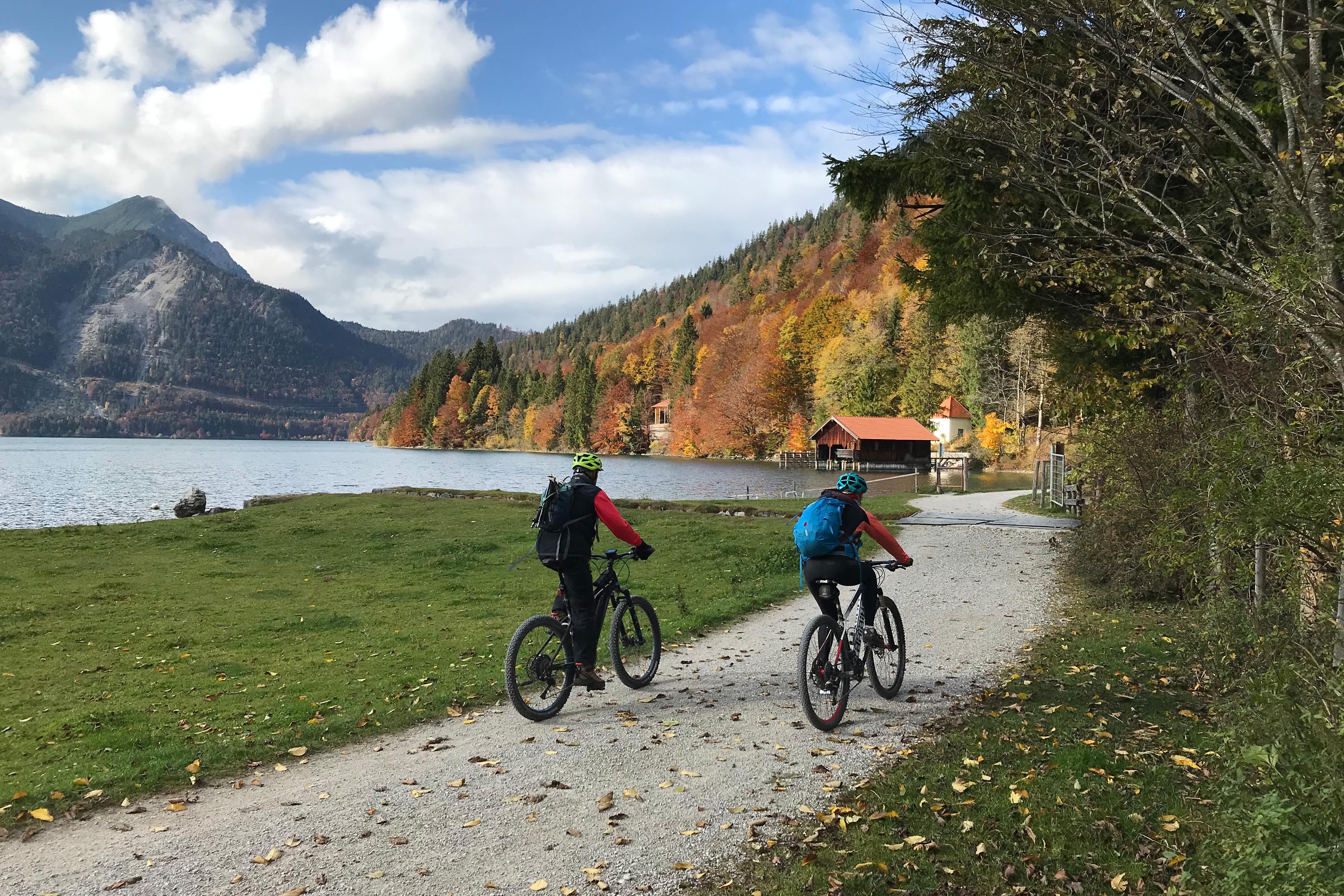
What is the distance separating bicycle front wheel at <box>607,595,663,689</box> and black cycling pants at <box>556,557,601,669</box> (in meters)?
0.46

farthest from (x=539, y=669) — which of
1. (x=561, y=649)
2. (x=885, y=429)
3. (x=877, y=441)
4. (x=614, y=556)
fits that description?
(x=877, y=441)

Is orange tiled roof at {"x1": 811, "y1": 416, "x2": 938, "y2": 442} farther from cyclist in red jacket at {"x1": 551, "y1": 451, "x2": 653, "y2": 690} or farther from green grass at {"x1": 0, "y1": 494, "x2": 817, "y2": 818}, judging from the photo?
cyclist in red jacket at {"x1": 551, "y1": 451, "x2": 653, "y2": 690}

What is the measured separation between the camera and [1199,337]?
7.17 meters

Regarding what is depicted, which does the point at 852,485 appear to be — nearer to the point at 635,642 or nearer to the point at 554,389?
the point at 635,642

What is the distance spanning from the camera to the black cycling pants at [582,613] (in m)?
7.26

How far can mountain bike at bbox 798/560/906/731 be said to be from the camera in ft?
21.8

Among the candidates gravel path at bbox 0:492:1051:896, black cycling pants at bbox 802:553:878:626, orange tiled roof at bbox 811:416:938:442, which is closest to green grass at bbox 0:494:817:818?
gravel path at bbox 0:492:1051:896

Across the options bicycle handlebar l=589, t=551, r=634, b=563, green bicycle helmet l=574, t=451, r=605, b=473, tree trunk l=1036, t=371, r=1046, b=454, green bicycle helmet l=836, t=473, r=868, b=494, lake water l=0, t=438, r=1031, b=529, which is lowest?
lake water l=0, t=438, r=1031, b=529

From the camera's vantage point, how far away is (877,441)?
72812mm

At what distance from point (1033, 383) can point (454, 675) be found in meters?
66.6

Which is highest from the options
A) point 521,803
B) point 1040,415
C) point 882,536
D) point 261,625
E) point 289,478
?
point 1040,415

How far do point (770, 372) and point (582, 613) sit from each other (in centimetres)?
9407

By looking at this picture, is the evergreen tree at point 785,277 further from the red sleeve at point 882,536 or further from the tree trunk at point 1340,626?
the tree trunk at point 1340,626

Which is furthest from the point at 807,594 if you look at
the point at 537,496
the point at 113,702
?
the point at 537,496
